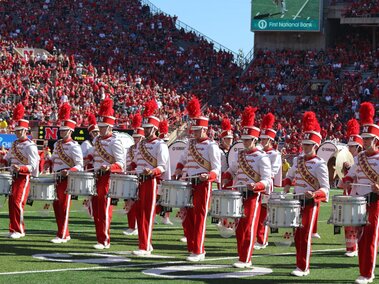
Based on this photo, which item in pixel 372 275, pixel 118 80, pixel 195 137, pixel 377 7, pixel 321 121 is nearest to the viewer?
pixel 372 275

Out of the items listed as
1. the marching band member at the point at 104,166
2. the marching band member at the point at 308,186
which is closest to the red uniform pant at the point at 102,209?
the marching band member at the point at 104,166

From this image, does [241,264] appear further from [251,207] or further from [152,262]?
[152,262]

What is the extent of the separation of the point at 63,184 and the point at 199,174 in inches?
82.1

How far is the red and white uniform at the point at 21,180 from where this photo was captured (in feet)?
46.7

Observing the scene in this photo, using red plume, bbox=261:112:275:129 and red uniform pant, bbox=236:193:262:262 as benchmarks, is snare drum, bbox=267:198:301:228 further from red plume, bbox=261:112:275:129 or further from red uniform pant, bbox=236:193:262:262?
red plume, bbox=261:112:275:129

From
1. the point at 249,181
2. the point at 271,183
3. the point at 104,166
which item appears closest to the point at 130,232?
the point at 104,166

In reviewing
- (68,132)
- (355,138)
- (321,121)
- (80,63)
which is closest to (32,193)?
(68,132)

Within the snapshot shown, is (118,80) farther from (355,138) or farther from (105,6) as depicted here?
(355,138)

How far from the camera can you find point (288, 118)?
40781 millimetres

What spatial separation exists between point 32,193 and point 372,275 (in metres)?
4.88

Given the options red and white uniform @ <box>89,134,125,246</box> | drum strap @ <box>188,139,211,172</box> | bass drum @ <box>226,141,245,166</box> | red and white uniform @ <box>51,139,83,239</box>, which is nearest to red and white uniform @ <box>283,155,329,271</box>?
drum strap @ <box>188,139,211,172</box>

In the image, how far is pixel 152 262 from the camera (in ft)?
40.0

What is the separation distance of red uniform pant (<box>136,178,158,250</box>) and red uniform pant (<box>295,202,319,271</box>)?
2242 mm

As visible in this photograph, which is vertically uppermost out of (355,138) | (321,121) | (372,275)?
(321,121)
